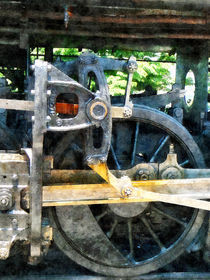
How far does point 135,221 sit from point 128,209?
0.45 meters

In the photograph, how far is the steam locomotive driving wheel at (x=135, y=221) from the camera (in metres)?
3.73

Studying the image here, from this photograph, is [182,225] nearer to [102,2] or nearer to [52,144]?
[52,144]

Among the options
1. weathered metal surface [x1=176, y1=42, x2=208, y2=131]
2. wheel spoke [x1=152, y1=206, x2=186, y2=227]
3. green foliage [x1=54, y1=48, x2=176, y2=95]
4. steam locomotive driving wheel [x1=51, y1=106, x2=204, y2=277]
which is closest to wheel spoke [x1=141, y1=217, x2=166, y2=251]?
steam locomotive driving wheel [x1=51, y1=106, x2=204, y2=277]

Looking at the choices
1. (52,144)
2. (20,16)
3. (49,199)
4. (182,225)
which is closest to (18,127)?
(52,144)

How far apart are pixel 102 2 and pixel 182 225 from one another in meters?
2.24

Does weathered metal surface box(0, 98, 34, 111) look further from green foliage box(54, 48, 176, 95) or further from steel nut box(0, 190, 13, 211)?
green foliage box(54, 48, 176, 95)

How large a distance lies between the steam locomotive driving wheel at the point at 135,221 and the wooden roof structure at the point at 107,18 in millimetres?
890

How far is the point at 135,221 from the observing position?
14.0 feet

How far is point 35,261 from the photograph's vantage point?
11.6ft

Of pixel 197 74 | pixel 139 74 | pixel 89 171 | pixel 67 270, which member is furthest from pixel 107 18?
pixel 139 74

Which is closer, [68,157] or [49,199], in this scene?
[49,199]

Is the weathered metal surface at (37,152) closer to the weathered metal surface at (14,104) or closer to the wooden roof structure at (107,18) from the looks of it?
the weathered metal surface at (14,104)

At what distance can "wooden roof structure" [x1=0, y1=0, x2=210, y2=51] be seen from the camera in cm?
344

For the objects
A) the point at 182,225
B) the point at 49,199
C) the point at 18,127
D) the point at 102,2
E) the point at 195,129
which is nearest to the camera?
the point at 49,199
